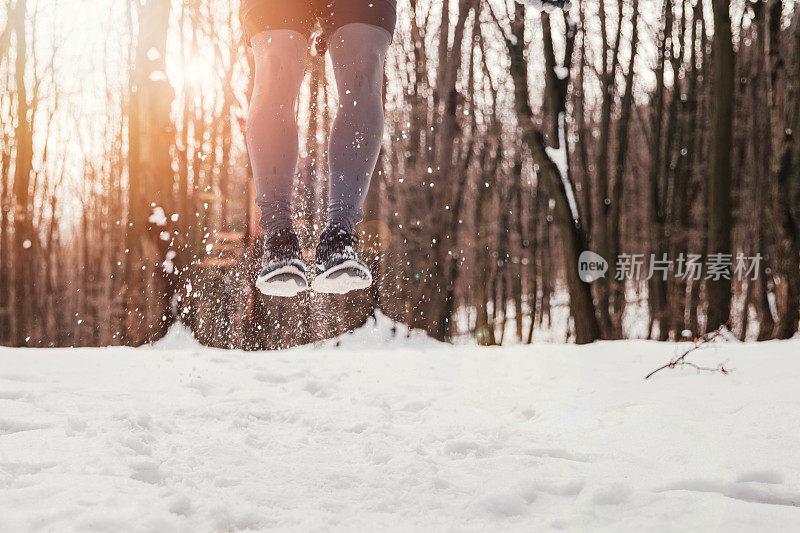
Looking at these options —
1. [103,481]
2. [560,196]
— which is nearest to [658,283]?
[560,196]

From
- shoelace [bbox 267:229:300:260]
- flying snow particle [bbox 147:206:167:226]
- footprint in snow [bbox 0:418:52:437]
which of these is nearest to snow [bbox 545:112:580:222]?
flying snow particle [bbox 147:206:167:226]

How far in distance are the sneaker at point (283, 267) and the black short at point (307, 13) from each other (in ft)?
2.50

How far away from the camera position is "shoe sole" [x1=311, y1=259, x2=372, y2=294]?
211 cm

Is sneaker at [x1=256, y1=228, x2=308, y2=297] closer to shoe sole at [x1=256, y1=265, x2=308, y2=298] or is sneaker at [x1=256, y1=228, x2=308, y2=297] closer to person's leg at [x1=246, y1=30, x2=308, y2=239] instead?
shoe sole at [x1=256, y1=265, x2=308, y2=298]

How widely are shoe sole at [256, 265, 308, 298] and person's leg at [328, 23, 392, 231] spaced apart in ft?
0.84

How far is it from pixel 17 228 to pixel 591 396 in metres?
16.4

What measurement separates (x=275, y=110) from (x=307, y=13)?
37 cm

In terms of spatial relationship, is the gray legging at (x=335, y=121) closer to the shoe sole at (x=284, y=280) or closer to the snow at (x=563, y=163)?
the shoe sole at (x=284, y=280)

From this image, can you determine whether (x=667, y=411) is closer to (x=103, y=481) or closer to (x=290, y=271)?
(x=290, y=271)

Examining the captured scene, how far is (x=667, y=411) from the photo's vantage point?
2.01 m

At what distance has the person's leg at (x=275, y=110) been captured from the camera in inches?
81.4

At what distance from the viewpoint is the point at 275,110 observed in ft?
6.96

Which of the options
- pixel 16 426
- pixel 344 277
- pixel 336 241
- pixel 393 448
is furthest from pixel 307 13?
pixel 16 426

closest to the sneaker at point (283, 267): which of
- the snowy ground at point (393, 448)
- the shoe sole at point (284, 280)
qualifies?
the shoe sole at point (284, 280)
